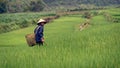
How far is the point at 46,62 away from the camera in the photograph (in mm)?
6410

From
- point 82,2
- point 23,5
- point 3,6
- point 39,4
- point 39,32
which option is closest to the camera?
point 39,32

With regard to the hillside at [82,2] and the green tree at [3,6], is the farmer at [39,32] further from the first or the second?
the hillside at [82,2]

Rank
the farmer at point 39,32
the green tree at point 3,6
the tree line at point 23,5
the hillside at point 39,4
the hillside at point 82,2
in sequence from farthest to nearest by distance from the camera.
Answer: the hillside at point 82,2 → the tree line at point 23,5 → the hillside at point 39,4 → the green tree at point 3,6 → the farmer at point 39,32

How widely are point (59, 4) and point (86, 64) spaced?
113340 millimetres

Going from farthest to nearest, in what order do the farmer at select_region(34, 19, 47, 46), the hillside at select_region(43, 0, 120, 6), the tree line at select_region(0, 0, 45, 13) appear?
the hillside at select_region(43, 0, 120, 6)
the tree line at select_region(0, 0, 45, 13)
the farmer at select_region(34, 19, 47, 46)

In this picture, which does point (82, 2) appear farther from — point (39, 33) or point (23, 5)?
point (39, 33)

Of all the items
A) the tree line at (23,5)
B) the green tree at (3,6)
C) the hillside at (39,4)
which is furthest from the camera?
the tree line at (23,5)

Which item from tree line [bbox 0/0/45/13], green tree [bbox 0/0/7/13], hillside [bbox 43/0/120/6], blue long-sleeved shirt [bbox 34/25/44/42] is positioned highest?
blue long-sleeved shirt [bbox 34/25/44/42]

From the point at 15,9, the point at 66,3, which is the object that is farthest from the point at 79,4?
the point at 15,9

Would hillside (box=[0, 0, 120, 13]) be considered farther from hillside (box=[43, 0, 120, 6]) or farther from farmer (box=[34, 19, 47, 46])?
farmer (box=[34, 19, 47, 46])

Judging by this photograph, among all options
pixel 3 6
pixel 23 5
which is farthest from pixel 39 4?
pixel 3 6

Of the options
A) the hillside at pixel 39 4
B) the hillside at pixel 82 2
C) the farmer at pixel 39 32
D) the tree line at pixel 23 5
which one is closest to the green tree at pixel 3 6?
the hillside at pixel 39 4

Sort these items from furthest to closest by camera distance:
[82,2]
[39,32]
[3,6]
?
[82,2]
[3,6]
[39,32]

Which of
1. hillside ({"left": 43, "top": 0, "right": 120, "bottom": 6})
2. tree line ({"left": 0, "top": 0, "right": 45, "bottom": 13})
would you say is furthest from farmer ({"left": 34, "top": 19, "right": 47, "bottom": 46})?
hillside ({"left": 43, "top": 0, "right": 120, "bottom": 6})
